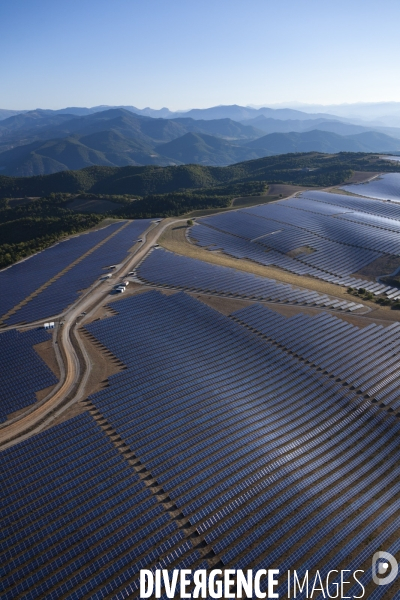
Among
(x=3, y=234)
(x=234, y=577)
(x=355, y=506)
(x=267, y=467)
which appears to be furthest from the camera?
(x=3, y=234)

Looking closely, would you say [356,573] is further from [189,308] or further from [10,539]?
[189,308]

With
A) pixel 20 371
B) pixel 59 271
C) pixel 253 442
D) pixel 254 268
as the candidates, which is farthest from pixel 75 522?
pixel 254 268

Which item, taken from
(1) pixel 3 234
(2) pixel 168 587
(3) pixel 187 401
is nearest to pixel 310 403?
(3) pixel 187 401

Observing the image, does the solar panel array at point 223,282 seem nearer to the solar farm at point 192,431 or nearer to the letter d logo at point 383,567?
the solar farm at point 192,431

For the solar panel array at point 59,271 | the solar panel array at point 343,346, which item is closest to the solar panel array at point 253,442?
the solar panel array at point 343,346

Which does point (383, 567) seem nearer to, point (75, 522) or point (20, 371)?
point (75, 522)

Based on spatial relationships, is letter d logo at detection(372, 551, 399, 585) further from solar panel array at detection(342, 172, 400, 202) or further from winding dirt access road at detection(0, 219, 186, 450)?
solar panel array at detection(342, 172, 400, 202)
